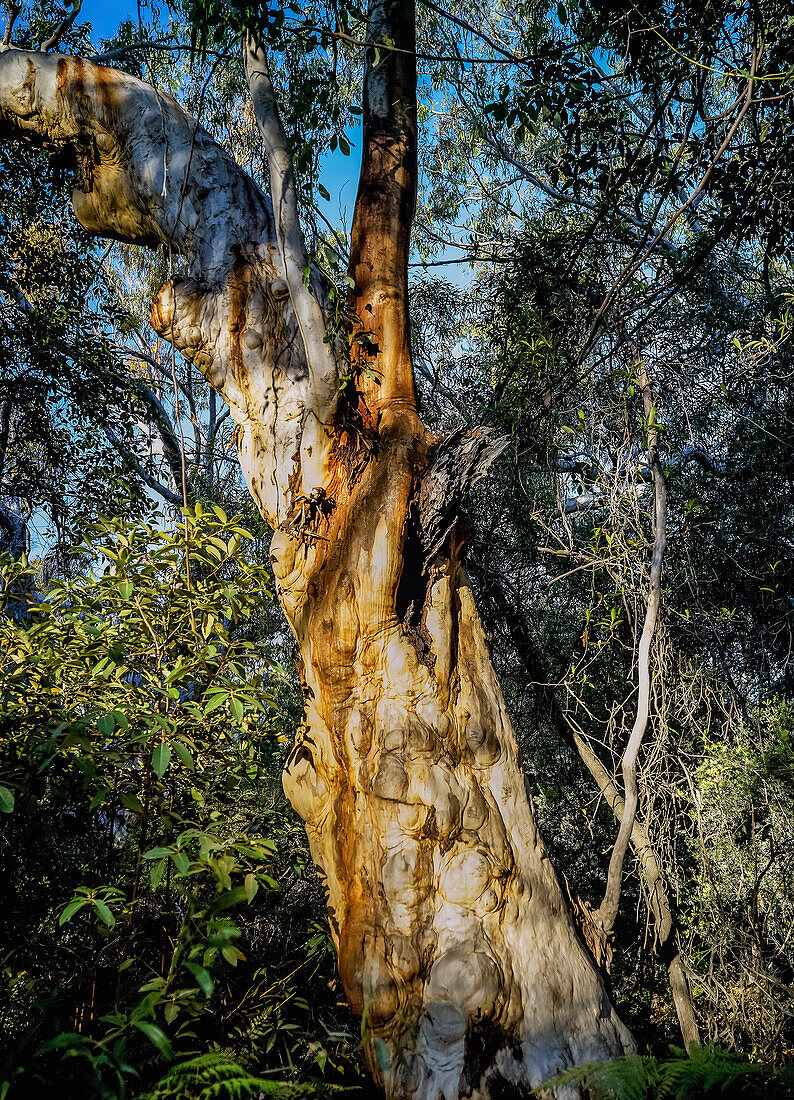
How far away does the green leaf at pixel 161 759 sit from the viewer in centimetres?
180

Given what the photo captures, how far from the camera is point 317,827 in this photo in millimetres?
2486

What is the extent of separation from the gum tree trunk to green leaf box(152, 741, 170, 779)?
73cm

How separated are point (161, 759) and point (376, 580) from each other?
0.95 meters

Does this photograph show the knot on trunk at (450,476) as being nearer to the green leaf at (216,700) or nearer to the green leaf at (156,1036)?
the green leaf at (216,700)

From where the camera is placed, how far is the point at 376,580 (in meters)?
2.46

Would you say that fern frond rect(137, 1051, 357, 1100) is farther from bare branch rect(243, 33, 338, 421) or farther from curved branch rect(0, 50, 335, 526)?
bare branch rect(243, 33, 338, 421)

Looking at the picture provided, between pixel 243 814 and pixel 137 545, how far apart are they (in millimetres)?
1050

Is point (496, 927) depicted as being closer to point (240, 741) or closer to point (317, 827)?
point (317, 827)

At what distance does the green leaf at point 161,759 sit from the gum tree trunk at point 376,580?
2.40 feet

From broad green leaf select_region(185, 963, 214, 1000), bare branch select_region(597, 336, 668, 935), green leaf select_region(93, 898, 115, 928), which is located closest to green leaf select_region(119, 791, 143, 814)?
green leaf select_region(93, 898, 115, 928)

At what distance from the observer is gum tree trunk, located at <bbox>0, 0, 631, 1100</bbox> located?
2.06 meters

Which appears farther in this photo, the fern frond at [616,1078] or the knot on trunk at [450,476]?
the knot on trunk at [450,476]

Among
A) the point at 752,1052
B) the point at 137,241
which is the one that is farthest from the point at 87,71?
the point at 752,1052

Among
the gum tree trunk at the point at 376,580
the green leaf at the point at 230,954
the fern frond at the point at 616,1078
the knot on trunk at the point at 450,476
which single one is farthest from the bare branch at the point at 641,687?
the green leaf at the point at 230,954
